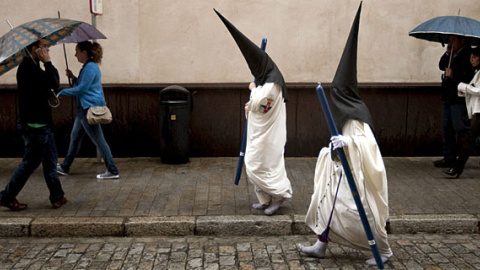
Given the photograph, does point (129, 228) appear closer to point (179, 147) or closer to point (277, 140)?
point (277, 140)

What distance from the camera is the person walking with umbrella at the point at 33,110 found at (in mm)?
6297

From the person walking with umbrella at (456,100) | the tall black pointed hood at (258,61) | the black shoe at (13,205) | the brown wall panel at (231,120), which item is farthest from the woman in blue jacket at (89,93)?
the person walking with umbrella at (456,100)

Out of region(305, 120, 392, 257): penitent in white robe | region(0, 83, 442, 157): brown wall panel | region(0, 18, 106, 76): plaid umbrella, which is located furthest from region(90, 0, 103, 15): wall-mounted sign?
region(305, 120, 392, 257): penitent in white robe

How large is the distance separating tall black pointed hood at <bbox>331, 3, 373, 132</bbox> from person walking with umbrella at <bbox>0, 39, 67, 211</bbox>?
3.14 metres

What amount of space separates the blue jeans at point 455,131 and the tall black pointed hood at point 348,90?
3674 mm

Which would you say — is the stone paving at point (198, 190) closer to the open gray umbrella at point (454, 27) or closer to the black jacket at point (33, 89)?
the black jacket at point (33, 89)

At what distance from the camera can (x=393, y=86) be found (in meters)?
9.30

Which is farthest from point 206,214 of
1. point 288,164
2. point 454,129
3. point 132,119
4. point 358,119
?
point 454,129

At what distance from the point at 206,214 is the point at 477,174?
4116mm

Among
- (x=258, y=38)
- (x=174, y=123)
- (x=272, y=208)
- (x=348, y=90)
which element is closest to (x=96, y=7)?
(x=174, y=123)

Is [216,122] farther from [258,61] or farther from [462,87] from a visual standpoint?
[462,87]

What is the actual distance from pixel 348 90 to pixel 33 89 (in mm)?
3357

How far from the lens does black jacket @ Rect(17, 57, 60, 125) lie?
629 cm

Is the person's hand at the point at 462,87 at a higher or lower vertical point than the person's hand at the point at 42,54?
lower
